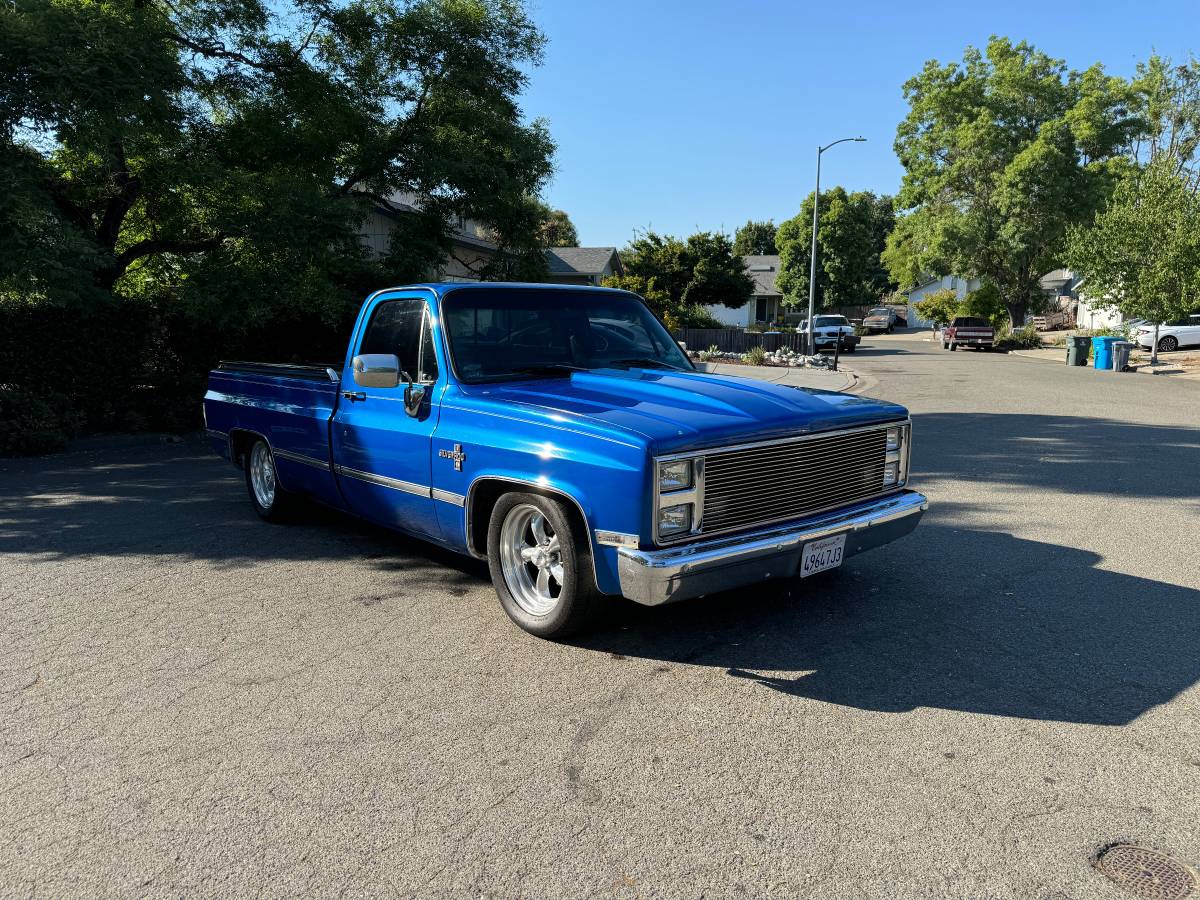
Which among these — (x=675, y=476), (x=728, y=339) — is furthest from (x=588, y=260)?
(x=675, y=476)

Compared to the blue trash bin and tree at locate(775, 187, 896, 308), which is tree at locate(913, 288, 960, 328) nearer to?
tree at locate(775, 187, 896, 308)

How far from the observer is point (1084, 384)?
22172 mm

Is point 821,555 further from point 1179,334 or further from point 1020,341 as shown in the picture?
point 1020,341

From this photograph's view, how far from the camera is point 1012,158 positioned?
48875mm

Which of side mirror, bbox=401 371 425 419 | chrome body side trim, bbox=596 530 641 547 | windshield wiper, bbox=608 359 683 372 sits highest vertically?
windshield wiper, bbox=608 359 683 372

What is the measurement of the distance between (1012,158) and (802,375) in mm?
32475

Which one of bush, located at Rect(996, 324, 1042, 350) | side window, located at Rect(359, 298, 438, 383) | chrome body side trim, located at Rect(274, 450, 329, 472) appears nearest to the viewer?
side window, located at Rect(359, 298, 438, 383)

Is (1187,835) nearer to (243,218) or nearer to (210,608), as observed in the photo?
(210,608)

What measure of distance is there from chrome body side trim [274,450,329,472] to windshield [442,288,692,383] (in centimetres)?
163

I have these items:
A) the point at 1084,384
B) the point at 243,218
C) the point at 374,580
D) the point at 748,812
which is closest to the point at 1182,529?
the point at 748,812

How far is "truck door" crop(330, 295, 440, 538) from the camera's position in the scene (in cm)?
518

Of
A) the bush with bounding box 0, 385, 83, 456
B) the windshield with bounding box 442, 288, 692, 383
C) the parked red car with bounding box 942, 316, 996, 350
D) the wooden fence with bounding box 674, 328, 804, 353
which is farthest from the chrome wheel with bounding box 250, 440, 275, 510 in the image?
the parked red car with bounding box 942, 316, 996, 350

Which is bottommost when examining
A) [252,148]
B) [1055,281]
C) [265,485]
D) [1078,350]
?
[265,485]

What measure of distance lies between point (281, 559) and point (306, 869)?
12.5 feet
